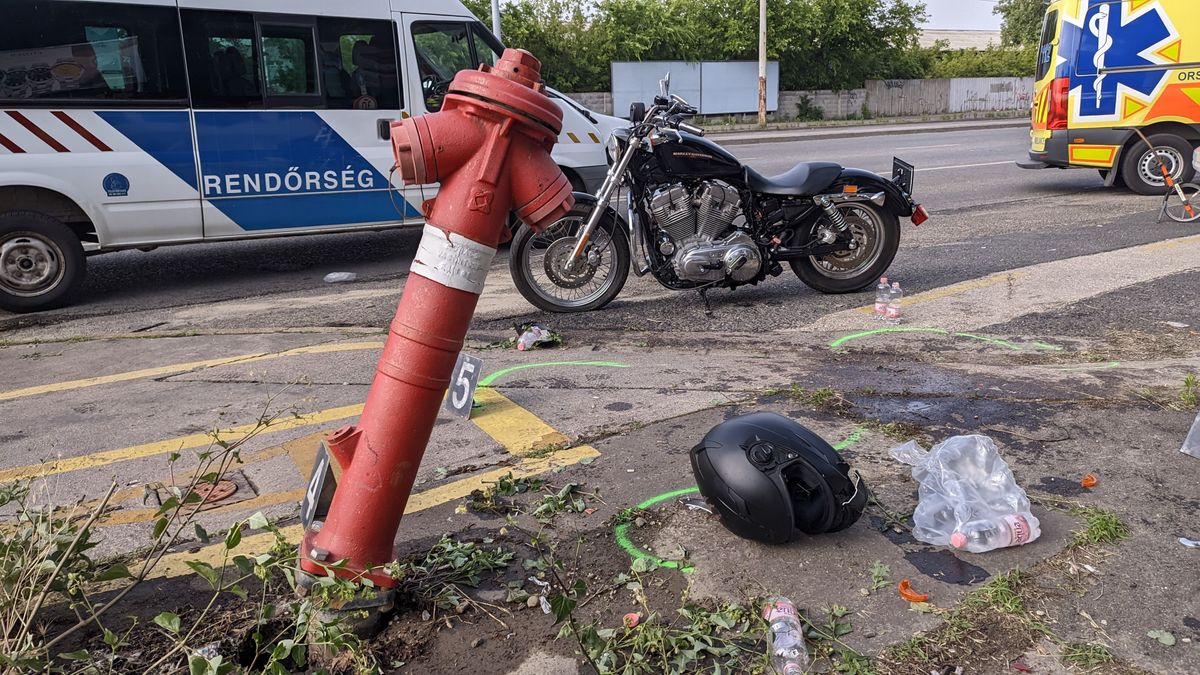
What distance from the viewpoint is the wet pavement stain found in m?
2.74

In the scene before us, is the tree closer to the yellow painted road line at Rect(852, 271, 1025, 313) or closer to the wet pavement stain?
the yellow painted road line at Rect(852, 271, 1025, 313)

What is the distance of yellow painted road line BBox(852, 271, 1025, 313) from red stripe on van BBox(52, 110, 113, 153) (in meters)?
5.88

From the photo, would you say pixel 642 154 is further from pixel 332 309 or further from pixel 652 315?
pixel 332 309

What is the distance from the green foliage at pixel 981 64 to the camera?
4272 cm

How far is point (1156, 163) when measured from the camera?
11180 millimetres

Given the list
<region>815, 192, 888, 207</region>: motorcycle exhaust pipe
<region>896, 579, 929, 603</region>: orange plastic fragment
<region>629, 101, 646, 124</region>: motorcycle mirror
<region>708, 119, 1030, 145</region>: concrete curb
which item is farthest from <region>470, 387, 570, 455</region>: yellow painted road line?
<region>708, 119, 1030, 145</region>: concrete curb

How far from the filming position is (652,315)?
20.7 ft

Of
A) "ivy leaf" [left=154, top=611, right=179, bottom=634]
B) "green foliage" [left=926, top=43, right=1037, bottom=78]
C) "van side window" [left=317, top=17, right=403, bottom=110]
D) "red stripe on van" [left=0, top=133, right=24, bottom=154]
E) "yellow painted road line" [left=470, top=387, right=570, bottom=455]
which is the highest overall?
"green foliage" [left=926, top=43, right=1037, bottom=78]

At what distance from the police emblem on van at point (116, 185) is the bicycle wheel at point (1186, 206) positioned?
32.4 ft

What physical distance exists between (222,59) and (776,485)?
6.49 meters

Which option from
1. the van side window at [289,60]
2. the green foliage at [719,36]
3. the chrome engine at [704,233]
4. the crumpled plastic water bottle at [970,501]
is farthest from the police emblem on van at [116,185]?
the green foliage at [719,36]

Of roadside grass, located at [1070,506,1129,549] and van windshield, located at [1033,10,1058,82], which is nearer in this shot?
roadside grass, located at [1070,506,1129,549]

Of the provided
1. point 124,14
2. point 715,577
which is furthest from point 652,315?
point 124,14

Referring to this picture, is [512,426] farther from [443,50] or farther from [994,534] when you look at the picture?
[443,50]
